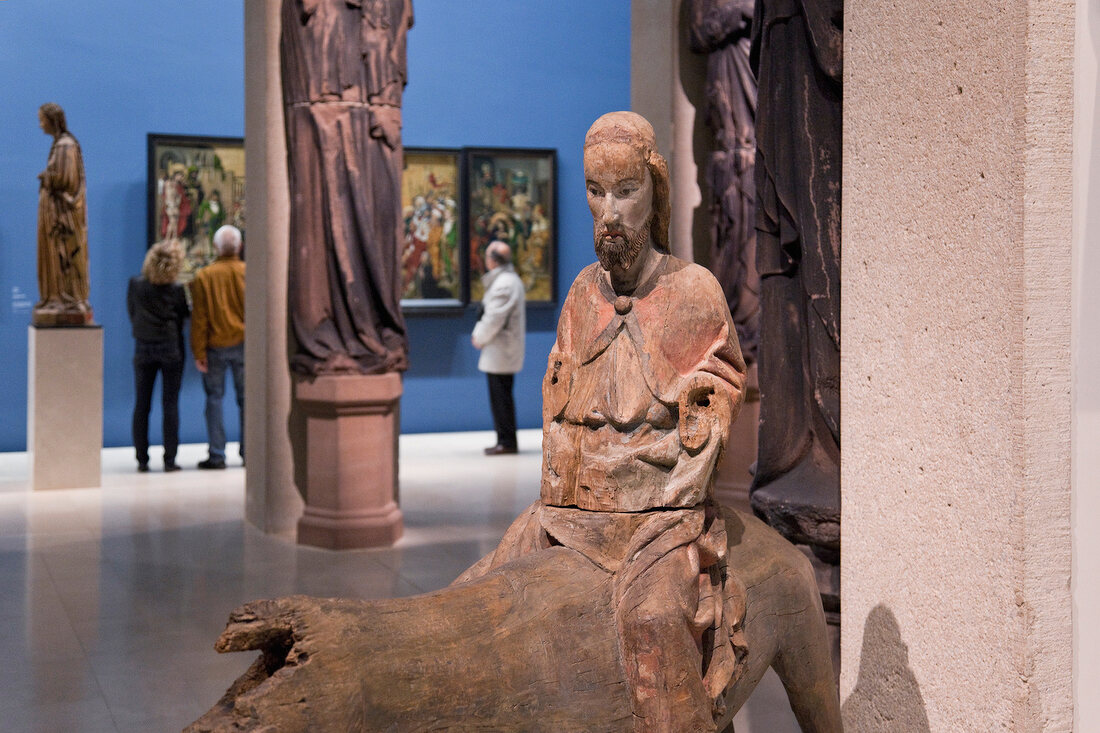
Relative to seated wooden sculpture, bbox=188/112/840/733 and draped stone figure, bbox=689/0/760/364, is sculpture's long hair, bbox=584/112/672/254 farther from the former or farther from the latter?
draped stone figure, bbox=689/0/760/364

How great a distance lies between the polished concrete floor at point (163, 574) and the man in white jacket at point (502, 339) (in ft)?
2.33

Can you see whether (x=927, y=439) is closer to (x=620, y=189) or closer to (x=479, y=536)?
(x=620, y=189)

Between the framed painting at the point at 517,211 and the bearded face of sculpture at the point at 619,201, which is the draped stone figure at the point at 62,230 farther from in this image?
the bearded face of sculpture at the point at 619,201

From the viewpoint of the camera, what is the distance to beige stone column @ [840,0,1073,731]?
2688 mm

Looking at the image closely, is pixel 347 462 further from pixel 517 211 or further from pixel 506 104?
pixel 506 104

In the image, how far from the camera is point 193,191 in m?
13.1

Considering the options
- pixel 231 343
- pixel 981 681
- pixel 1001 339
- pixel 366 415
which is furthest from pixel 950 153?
pixel 231 343

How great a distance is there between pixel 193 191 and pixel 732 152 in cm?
680

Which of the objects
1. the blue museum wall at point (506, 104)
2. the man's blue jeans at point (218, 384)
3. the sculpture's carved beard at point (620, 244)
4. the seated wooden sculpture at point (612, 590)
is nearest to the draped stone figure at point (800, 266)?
the seated wooden sculpture at point (612, 590)

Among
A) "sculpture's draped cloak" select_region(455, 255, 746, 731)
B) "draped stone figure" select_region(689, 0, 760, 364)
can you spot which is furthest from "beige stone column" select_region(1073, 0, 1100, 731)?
"draped stone figure" select_region(689, 0, 760, 364)

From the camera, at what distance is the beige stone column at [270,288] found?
27.0 ft

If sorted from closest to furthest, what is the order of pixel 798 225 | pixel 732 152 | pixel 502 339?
pixel 798 225, pixel 732 152, pixel 502 339

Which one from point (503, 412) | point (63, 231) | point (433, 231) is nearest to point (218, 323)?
point (63, 231)

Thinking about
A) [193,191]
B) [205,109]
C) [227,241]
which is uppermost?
[205,109]
